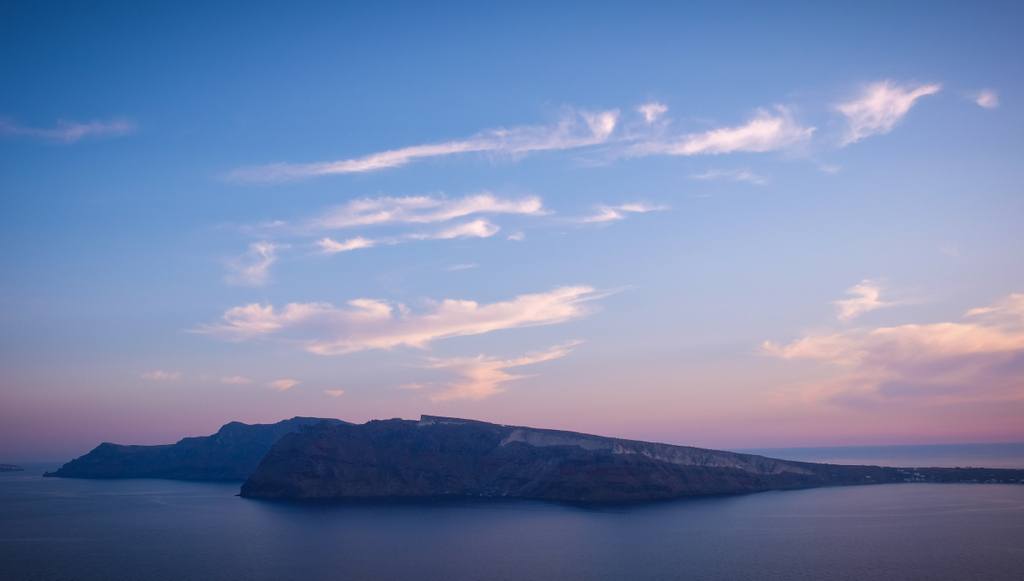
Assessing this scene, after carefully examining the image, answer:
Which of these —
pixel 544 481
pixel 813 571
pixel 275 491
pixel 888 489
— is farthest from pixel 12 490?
pixel 888 489

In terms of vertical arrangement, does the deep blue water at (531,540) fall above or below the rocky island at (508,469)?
below

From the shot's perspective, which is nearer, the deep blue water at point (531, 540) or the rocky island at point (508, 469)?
the deep blue water at point (531, 540)

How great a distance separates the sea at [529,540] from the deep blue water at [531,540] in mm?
280

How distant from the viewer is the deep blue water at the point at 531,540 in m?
69.5

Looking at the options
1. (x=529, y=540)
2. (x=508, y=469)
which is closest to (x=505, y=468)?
(x=508, y=469)

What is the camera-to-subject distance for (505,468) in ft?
531

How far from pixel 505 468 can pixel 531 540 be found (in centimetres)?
7399

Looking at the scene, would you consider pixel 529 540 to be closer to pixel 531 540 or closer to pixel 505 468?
pixel 531 540

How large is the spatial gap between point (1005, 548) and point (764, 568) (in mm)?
32334

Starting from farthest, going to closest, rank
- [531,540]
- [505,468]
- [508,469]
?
[505,468] → [508,469] → [531,540]

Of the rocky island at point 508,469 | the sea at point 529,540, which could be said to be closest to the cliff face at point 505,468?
the rocky island at point 508,469

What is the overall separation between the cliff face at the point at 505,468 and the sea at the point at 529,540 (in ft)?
45.9

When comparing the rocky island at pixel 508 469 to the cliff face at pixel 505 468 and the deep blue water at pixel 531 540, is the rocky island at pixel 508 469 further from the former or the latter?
the deep blue water at pixel 531 540

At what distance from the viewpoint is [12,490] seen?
196500 mm
